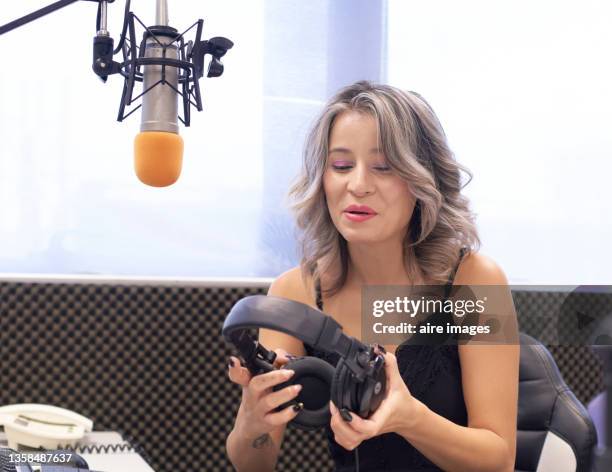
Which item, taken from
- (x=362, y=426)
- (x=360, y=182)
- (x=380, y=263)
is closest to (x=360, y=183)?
(x=360, y=182)

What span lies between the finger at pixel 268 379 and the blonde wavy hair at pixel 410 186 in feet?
1.26

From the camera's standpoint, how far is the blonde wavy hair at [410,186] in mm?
1026

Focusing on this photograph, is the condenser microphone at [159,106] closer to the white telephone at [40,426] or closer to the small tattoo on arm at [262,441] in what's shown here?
the small tattoo on arm at [262,441]

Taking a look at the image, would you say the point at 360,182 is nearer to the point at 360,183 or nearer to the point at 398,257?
the point at 360,183

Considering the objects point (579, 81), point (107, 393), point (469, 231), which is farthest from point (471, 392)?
point (579, 81)

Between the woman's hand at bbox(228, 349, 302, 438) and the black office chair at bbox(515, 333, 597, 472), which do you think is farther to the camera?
the black office chair at bbox(515, 333, 597, 472)

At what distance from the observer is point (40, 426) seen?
112 cm

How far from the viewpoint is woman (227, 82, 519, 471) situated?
974 millimetres

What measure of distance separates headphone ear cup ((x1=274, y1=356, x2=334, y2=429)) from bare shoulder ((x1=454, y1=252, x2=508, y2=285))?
15.4 inches

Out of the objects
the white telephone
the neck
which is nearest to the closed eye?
the neck

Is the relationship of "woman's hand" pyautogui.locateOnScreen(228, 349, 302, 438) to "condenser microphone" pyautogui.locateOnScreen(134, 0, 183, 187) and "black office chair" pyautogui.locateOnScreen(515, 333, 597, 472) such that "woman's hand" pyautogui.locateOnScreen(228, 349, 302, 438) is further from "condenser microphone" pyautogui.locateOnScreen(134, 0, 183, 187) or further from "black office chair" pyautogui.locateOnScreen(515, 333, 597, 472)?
"black office chair" pyautogui.locateOnScreen(515, 333, 597, 472)

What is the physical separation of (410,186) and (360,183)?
74mm

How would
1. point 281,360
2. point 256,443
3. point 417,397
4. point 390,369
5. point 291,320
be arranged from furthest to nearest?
1. point 417,397
2. point 256,443
3. point 281,360
4. point 390,369
5. point 291,320

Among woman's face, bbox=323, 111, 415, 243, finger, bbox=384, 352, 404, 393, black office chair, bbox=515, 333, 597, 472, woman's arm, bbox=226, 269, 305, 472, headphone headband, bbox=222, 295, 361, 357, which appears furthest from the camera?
black office chair, bbox=515, 333, 597, 472
